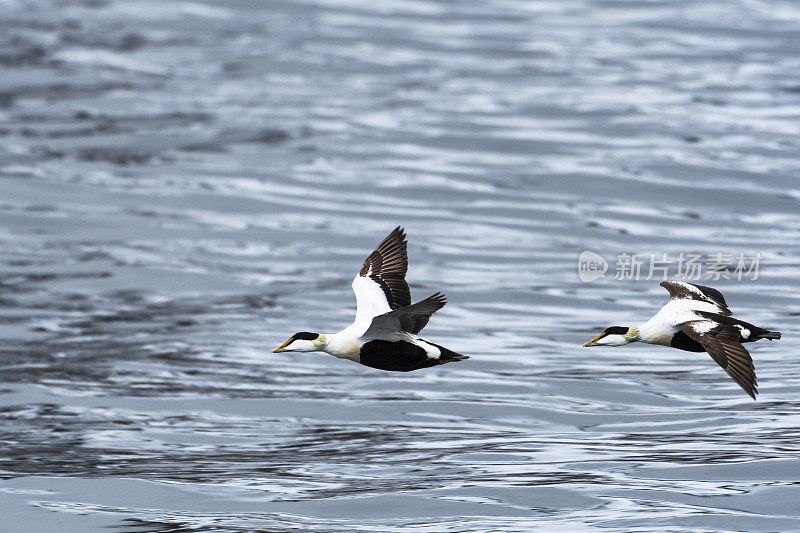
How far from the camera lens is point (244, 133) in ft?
121

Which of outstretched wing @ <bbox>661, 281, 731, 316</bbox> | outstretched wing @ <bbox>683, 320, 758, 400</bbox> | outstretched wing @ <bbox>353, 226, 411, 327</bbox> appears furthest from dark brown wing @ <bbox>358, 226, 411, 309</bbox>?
outstretched wing @ <bbox>683, 320, 758, 400</bbox>

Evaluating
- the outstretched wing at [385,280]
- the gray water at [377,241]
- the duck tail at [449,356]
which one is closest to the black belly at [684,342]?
the duck tail at [449,356]

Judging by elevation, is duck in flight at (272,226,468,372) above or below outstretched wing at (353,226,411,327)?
below

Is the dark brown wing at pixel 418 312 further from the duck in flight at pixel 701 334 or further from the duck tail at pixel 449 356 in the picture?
the duck in flight at pixel 701 334

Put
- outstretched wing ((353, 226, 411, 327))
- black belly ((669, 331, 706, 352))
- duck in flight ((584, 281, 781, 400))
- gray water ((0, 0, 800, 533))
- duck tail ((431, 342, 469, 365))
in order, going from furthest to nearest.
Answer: gray water ((0, 0, 800, 533))
outstretched wing ((353, 226, 411, 327))
black belly ((669, 331, 706, 352))
duck tail ((431, 342, 469, 365))
duck in flight ((584, 281, 781, 400))

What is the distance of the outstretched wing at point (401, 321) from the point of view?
7812 millimetres

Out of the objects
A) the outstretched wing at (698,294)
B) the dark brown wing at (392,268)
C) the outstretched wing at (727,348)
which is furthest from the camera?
the dark brown wing at (392,268)

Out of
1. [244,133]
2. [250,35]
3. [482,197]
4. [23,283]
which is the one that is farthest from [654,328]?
[250,35]

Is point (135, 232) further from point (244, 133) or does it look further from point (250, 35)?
point (250, 35)

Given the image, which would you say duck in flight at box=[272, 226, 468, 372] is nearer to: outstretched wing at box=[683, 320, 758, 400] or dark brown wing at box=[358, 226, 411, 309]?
dark brown wing at box=[358, 226, 411, 309]

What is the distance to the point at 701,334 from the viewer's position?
7930mm

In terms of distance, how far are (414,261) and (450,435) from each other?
392 inches

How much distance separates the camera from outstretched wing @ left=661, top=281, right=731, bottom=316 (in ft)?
28.6

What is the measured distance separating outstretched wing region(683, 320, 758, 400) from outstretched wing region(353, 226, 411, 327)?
202 cm
